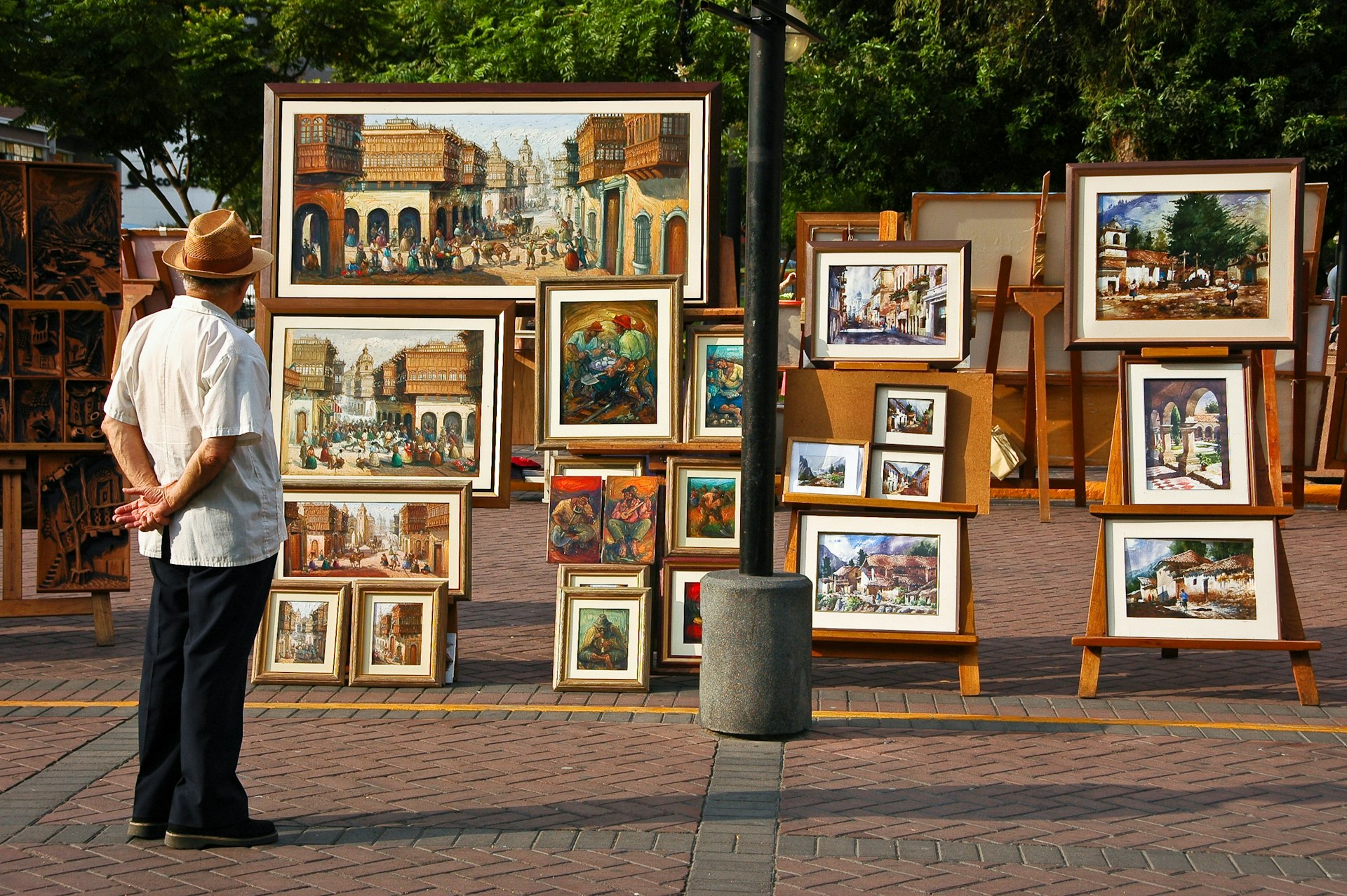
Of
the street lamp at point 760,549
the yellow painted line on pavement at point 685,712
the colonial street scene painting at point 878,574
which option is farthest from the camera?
the colonial street scene painting at point 878,574

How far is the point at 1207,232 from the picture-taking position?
7.45 metres

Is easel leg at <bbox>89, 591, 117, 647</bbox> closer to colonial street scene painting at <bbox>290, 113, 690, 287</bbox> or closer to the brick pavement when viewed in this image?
the brick pavement

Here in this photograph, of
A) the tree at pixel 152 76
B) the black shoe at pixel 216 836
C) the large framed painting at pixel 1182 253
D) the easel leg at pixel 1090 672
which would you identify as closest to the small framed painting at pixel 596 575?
the easel leg at pixel 1090 672

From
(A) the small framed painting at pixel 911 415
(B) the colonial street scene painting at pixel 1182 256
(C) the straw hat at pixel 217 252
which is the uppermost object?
(B) the colonial street scene painting at pixel 1182 256

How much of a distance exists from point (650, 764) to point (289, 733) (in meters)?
1.59

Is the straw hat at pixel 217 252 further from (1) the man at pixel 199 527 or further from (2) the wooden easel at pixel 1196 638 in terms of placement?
(2) the wooden easel at pixel 1196 638

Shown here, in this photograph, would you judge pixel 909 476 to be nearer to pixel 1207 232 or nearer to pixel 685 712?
pixel 685 712

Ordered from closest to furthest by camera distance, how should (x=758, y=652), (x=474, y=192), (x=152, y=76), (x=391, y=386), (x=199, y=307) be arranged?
1. (x=199, y=307)
2. (x=758, y=652)
3. (x=391, y=386)
4. (x=474, y=192)
5. (x=152, y=76)

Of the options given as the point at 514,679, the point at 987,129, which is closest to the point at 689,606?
the point at 514,679

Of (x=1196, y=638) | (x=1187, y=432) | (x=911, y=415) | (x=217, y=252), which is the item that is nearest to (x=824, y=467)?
(x=911, y=415)

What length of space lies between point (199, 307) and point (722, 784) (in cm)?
254

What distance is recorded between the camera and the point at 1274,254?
7.37 metres

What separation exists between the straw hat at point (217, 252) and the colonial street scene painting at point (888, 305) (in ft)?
11.0

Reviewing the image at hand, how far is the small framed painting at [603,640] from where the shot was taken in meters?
7.33
